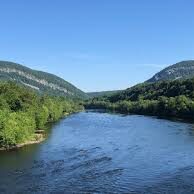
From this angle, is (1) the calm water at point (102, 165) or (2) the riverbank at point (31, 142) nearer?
(1) the calm water at point (102, 165)

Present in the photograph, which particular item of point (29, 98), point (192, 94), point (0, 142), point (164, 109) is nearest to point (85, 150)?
point (0, 142)

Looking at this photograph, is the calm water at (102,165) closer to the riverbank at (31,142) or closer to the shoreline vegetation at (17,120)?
the riverbank at (31,142)

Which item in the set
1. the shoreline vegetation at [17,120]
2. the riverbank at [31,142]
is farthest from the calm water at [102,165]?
the shoreline vegetation at [17,120]

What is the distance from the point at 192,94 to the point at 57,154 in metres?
125

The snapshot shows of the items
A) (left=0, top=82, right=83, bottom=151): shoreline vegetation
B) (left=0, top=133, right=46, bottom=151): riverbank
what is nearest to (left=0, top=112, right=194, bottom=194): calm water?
(left=0, top=133, right=46, bottom=151): riverbank

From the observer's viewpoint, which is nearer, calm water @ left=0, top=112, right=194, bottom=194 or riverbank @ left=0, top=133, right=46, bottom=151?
calm water @ left=0, top=112, right=194, bottom=194

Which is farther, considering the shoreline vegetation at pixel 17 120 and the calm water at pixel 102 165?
the shoreline vegetation at pixel 17 120

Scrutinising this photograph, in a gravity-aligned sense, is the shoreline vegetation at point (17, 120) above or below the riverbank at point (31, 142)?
above

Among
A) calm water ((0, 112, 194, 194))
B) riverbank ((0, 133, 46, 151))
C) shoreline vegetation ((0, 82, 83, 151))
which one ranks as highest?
shoreline vegetation ((0, 82, 83, 151))

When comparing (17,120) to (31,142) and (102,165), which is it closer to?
(31,142)

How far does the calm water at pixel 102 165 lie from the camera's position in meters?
53.7

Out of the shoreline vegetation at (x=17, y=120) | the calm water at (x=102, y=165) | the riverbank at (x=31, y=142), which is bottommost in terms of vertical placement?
the calm water at (x=102, y=165)

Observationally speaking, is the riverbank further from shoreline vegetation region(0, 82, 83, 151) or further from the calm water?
the calm water

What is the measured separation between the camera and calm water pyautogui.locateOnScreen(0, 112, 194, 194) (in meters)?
53.7
